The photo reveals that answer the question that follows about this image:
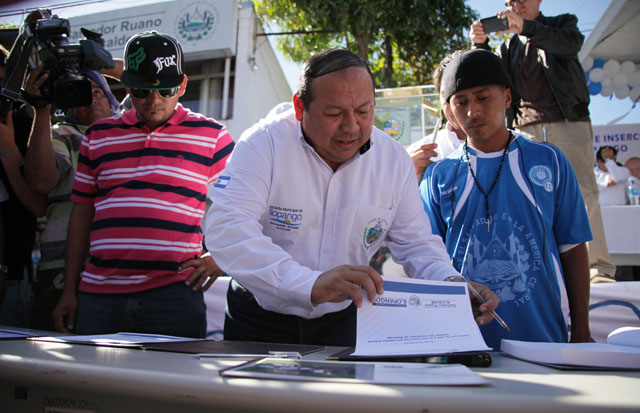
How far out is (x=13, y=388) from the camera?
98 cm

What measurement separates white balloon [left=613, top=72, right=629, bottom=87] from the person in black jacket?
5.09 meters

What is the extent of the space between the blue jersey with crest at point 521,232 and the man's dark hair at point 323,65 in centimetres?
64

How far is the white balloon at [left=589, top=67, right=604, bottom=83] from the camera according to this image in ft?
23.1

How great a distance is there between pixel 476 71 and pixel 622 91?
695cm

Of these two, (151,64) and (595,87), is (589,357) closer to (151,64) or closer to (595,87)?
(151,64)

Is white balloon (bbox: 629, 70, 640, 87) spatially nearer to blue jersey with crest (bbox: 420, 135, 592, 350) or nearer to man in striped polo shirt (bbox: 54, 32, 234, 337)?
blue jersey with crest (bbox: 420, 135, 592, 350)

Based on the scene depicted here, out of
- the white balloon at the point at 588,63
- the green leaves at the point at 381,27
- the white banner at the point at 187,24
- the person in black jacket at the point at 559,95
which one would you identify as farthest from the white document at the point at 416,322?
the white banner at the point at 187,24

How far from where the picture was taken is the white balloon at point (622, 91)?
7.24 meters

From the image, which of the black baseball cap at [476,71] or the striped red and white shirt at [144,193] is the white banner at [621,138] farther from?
the striped red and white shirt at [144,193]

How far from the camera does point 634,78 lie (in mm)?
7242

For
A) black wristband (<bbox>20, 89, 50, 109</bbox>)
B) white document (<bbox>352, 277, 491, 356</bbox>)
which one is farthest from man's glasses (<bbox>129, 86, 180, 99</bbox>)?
white document (<bbox>352, 277, 491, 356</bbox>)

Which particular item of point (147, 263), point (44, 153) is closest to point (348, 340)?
point (147, 263)

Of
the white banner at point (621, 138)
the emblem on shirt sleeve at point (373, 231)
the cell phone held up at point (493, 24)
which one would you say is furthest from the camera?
the white banner at point (621, 138)

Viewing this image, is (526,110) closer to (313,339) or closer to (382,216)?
(382,216)
